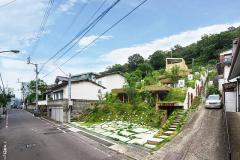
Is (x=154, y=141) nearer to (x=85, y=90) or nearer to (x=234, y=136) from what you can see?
(x=234, y=136)

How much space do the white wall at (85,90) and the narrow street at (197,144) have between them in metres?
24.6

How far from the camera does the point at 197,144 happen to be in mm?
15453

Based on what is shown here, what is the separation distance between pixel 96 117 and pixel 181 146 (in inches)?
789

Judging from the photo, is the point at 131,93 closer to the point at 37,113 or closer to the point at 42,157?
the point at 42,157

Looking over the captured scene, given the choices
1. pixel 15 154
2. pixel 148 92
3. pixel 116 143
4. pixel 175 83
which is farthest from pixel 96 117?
pixel 15 154

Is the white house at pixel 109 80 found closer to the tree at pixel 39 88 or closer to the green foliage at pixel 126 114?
the green foliage at pixel 126 114

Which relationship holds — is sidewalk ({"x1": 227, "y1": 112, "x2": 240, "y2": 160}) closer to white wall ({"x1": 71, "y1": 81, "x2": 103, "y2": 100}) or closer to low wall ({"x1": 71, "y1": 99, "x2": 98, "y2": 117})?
low wall ({"x1": 71, "y1": 99, "x2": 98, "y2": 117})

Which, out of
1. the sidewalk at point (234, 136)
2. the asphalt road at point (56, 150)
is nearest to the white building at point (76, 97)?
the asphalt road at point (56, 150)

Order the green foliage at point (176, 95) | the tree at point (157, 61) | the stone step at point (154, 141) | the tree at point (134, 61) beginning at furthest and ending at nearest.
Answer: the tree at point (134, 61) < the tree at point (157, 61) < the green foliage at point (176, 95) < the stone step at point (154, 141)

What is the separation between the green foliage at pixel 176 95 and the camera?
2747 centimetres

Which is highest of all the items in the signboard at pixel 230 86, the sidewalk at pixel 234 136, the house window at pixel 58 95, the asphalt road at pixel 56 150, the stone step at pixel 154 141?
the signboard at pixel 230 86

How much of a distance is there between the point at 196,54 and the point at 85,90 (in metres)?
49.0

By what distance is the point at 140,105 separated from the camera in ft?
98.0

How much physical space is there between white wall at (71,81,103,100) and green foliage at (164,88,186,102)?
1827cm
